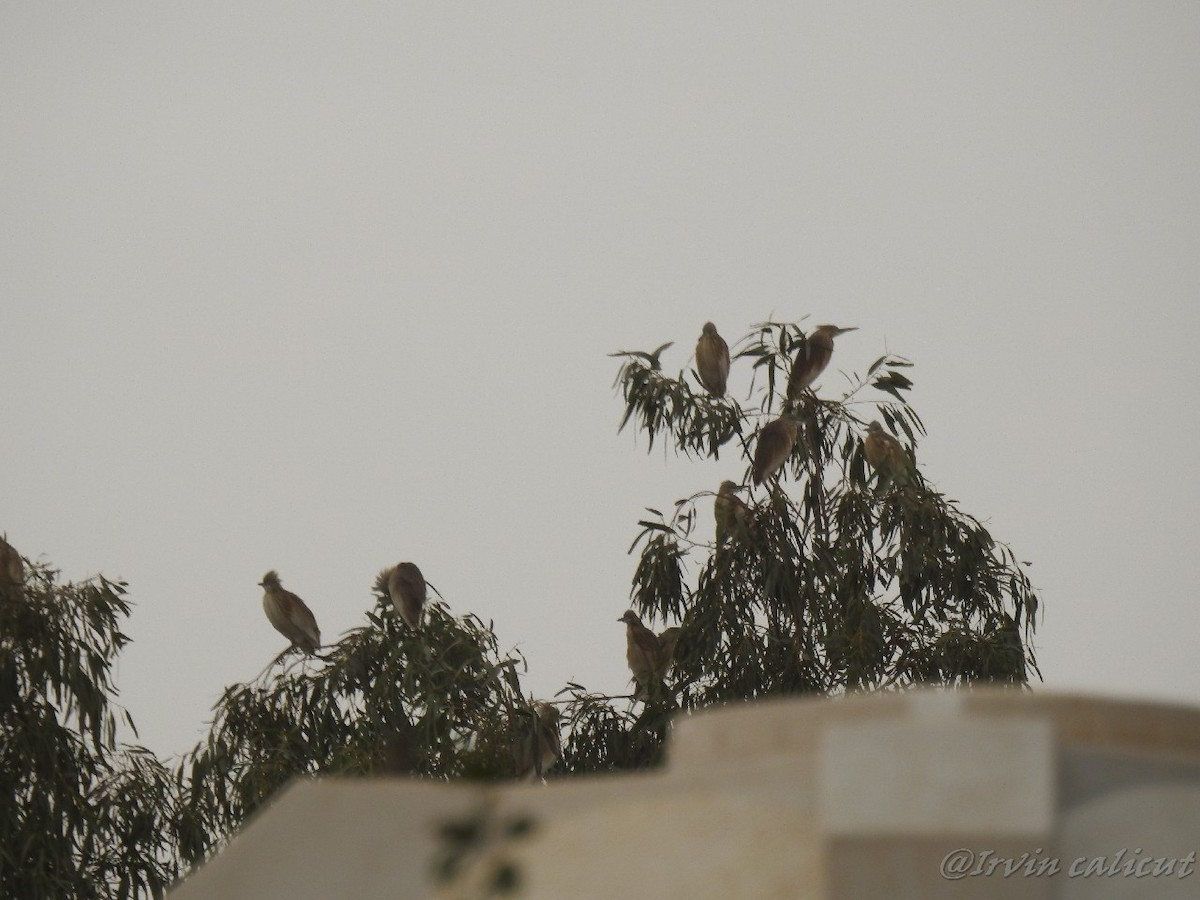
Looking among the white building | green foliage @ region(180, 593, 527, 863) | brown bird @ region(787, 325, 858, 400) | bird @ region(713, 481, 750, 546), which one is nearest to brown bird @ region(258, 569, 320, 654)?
green foliage @ region(180, 593, 527, 863)

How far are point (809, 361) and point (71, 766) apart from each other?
4.39 metres

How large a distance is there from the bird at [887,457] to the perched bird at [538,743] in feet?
7.19

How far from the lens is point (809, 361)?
8414mm

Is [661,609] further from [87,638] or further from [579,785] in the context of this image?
[579,785]

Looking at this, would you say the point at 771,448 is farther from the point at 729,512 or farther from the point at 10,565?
the point at 10,565

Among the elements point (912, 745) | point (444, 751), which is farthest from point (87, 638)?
point (912, 745)

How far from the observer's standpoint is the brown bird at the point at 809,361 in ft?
27.6

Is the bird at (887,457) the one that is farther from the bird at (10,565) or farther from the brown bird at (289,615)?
the bird at (10,565)

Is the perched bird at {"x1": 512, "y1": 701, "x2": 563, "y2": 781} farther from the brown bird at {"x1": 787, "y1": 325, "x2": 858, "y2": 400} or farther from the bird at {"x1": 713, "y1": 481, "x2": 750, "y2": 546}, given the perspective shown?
the brown bird at {"x1": 787, "y1": 325, "x2": 858, "y2": 400}

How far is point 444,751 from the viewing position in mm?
7301

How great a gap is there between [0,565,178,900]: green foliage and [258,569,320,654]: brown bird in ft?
3.25

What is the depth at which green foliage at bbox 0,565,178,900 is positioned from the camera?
7418mm

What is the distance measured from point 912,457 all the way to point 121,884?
475 cm

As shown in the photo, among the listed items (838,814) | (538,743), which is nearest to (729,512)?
(538,743)
